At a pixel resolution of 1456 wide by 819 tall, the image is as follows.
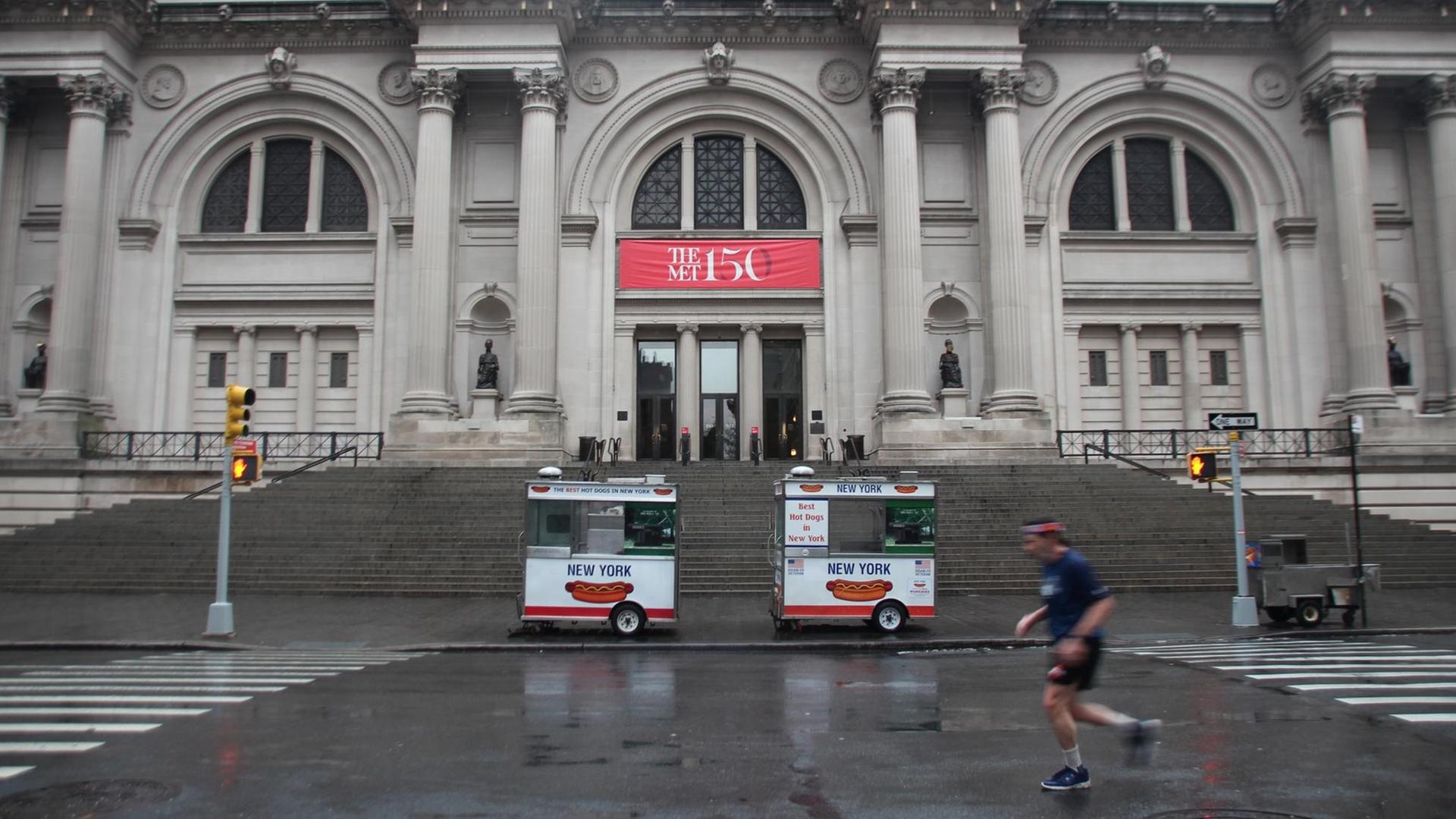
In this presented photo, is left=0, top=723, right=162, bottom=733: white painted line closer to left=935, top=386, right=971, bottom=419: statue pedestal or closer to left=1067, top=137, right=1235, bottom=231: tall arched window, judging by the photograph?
left=935, top=386, right=971, bottom=419: statue pedestal

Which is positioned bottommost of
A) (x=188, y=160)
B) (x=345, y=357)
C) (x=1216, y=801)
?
(x=1216, y=801)

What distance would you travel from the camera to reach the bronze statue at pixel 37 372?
105ft

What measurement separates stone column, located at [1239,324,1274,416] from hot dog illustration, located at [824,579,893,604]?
22874mm

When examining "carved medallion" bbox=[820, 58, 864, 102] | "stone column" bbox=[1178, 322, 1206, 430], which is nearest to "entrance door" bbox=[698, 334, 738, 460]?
"carved medallion" bbox=[820, 58, 864, 102]

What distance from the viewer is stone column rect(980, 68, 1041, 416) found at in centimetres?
3030

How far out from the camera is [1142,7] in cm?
3297

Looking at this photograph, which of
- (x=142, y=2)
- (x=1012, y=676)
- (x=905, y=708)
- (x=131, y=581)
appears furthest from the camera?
(x=142, y=2)

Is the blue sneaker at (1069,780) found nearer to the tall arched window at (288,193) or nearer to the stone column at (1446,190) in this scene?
the stone column at (1446,190)

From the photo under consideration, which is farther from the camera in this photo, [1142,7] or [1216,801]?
[1142,7]

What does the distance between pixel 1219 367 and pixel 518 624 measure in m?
26.8

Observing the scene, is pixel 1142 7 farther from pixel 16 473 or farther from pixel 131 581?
pixel 16 473

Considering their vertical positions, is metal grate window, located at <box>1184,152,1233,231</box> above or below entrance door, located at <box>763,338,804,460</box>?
above

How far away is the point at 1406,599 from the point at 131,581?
25829 millimetres

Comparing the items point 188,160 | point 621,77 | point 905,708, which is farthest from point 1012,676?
point 188,160
